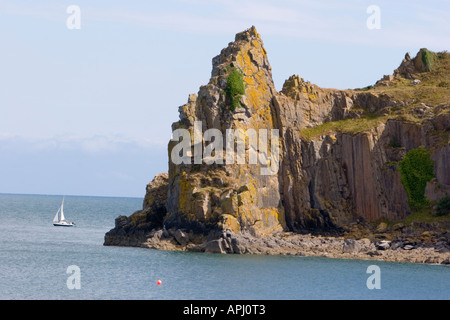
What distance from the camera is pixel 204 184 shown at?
283ft

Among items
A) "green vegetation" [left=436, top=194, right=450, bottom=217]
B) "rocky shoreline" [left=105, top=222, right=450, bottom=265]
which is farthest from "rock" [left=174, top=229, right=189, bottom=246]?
"green vegetation" [left=436, top=194, right=450, bottom=217]

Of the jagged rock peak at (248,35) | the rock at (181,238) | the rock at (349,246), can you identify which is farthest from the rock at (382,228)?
the jagged rock peak at (248,35)

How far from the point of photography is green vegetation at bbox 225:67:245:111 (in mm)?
88875

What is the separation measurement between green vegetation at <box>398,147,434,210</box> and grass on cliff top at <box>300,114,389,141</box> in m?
5.66

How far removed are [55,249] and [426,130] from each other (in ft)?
120

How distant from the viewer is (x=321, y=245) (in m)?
83.1

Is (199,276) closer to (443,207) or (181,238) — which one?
(181,238)

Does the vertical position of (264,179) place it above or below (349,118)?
below

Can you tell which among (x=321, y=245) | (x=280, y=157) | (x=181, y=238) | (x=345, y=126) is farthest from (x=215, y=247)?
(x=345, y=126)

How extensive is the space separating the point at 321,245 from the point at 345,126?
14923 millimetres

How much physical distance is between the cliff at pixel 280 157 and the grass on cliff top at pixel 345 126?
11 centimetres
